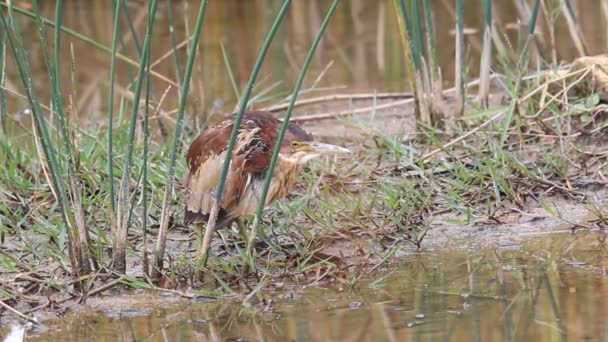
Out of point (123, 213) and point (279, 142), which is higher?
A: point (279, 142)

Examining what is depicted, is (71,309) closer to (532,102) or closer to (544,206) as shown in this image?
(544,206)

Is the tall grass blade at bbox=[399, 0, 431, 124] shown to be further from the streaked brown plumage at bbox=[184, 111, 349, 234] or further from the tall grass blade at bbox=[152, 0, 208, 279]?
the tall grass blade at bbox=[152, 0, 208, 279]

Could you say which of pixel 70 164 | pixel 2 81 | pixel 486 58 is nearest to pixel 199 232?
pixel 70 164

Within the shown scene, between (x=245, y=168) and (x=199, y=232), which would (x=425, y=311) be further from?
(x=199, y=232)

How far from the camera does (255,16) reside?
11.6m

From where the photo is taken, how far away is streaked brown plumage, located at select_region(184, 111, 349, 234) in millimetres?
Answer: 4438

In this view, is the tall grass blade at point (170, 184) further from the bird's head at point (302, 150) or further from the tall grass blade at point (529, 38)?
the tall grass blade at point (529, 38)

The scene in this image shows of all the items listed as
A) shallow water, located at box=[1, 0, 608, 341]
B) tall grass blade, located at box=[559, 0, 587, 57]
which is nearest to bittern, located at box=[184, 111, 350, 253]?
shallow water, located at box=[1, 0, 608, 341]

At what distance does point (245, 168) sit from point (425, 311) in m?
0.94

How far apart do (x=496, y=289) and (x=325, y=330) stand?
69 cm

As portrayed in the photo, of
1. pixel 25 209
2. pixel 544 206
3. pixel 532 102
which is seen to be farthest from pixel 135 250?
pixel 532 102

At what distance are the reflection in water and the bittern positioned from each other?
43 cm

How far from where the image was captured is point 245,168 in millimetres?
4453

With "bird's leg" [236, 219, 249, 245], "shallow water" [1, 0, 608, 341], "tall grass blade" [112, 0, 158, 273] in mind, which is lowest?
"shallow water" [1, 0, 608, 341]
